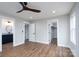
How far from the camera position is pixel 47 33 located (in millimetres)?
7223

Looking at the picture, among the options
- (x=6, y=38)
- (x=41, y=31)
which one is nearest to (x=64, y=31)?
(x=41, y=31)

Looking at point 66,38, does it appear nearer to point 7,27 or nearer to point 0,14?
point 0,14

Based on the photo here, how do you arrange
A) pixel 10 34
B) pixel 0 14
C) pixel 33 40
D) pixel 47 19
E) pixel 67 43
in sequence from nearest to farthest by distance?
pixel 0 14 → pixel 67 43 → pixel 47 19 → pixel 10 34 → pixel 33 40

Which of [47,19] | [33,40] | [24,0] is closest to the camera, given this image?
[24,0]

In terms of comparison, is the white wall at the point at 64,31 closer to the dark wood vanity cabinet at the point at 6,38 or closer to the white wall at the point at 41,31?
the white wall at the point at 41,31

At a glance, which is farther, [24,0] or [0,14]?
[0,14]

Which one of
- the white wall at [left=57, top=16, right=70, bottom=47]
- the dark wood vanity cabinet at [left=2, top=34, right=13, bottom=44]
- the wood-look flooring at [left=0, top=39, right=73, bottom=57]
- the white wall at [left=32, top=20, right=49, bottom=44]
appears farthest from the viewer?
the white wall at [left=32, top=20, right=49, bottom=44]

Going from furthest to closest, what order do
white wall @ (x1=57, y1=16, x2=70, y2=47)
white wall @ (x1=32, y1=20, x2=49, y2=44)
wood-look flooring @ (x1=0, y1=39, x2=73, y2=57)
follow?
white wall @ (x1=32, y1=20, x2=49, y2=44), white wall @ (x1=57, y1=16, x2=70, y2=47), wood-look flooring @ (x1=0, y1=39, x2=73, y2=57)

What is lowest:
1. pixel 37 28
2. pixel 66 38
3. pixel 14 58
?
pixel 14 58

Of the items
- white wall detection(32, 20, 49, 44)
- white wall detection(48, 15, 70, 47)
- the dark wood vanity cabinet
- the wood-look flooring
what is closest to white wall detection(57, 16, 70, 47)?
white wall detection(48, 15, 70, 47)

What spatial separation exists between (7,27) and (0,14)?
3.31 metres

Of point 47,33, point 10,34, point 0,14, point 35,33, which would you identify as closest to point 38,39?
point 35,33

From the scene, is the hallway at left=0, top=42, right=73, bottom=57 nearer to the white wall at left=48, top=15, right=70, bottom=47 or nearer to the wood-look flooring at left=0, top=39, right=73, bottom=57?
the wood-look flooring at left=0, top=39, right=73, bottom=57

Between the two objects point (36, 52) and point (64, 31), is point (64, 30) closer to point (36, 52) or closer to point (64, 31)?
point (64, 31)
